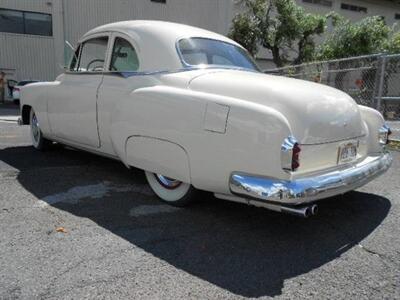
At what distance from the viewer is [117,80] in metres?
4.43

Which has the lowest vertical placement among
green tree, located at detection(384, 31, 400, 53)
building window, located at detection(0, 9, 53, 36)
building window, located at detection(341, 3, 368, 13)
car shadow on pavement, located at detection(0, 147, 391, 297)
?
car shadow on pavement, located at detection(0, 147, 391, 297)

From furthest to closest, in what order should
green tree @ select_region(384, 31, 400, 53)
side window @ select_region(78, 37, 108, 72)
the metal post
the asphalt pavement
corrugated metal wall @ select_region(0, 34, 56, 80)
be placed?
1. corrugated metal wall @ select_region(0, 34, 56, 80)
2. green tree @ select_region(384, 31, 400, 53)
3. the metal post
4. side window @ select_region(78, 37, 108, 72)
5. the asphalt pavement

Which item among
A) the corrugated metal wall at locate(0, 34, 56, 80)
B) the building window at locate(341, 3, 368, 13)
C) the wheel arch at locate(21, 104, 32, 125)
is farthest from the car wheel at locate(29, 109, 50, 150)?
the building window at locate(341, 3, 368, 13)

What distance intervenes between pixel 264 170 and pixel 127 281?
1.26m

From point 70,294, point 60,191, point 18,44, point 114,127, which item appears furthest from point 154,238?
point 18,44

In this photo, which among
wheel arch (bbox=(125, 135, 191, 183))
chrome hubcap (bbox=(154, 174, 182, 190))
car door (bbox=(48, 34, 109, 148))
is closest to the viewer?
wheel arch (bbox=(125, 135, 191, 183))

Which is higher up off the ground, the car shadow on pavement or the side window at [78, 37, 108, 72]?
the side window at [78, 37, 108, 72]

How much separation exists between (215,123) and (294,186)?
0.80m

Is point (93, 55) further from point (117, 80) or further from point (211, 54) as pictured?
point (211, 54)

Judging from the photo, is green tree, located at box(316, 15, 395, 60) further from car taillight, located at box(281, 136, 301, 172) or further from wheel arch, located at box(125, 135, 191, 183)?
car taillight, located at box(281, 136, 301, 172)

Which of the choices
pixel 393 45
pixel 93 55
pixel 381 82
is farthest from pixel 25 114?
pixel 393 45

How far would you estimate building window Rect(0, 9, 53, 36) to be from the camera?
76.5 ft

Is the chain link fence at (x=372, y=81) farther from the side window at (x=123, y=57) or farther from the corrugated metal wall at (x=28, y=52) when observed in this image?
the corrugated metal wall at (x=28, y=52)

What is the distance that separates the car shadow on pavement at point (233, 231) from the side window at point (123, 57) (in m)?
1.38
